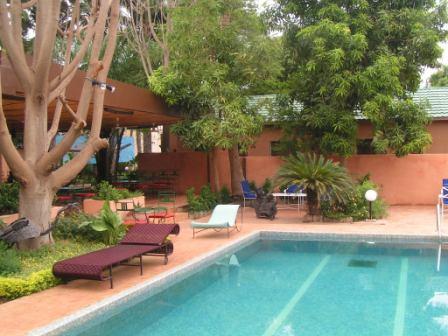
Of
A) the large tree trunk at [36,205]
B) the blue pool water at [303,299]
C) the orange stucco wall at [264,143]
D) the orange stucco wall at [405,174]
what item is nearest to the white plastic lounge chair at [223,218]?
the blue pool water at [303,299]

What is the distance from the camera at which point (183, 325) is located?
6910 millimetres

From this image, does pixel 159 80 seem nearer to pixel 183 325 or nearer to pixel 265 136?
A: pixel 265 136

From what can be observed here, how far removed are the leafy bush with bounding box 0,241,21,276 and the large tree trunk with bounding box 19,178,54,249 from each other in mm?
1053

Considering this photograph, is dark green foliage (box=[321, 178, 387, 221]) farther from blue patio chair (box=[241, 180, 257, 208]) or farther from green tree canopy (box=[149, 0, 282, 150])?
blue patio chair (box=[241, 180, 257, 208])

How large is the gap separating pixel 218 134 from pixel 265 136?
7.56 metres

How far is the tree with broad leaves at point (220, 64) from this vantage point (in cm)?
1528

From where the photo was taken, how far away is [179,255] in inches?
391

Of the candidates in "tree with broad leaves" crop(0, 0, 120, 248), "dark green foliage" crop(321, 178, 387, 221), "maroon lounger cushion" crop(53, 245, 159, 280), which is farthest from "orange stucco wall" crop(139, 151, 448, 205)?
"maroon lounger cushion" crop(53, 245, 159, 280)

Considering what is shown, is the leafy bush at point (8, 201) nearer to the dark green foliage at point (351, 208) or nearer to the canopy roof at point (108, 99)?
the canopy roof at point (108, 99)

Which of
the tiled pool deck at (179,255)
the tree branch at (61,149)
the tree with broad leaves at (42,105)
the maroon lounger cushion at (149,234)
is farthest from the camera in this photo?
the maroon lounger cushion at (149,234)

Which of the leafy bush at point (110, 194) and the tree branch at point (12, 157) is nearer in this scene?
the tree branch at point (12, 157)

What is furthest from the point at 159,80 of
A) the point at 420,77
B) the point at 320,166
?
the point at 420,77

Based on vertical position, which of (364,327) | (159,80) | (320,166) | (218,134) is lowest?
(364,327)

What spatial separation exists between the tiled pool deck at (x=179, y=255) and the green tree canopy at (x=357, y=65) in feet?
9.04
